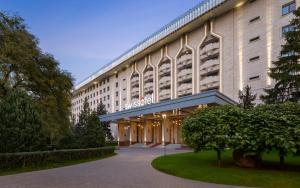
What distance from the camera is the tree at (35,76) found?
83.9ft

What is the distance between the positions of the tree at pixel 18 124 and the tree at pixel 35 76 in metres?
2.30

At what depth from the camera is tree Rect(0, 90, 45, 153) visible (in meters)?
22.1

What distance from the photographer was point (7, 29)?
26562 millimetres

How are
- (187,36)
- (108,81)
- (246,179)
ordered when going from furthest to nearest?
(108,81)
(187,36)
(246,179)

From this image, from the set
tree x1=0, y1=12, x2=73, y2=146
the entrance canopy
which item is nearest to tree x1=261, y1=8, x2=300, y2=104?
the entrance canopy

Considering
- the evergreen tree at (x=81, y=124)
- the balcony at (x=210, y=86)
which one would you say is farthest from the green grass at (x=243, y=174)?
the balcony at (x=210, y=86)

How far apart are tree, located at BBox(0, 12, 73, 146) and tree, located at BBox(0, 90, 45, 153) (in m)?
2.30

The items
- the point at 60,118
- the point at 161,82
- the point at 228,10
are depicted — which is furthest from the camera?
the point at 161,82

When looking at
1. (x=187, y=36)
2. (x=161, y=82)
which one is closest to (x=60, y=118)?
(x=187, y=36)

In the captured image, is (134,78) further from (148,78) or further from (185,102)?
(185,102)

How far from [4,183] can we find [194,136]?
30.1 ft

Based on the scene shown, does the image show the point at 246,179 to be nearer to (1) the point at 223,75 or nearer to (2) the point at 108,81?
(1) the point at 223,75

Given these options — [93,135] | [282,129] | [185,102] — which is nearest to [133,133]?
[185,102]

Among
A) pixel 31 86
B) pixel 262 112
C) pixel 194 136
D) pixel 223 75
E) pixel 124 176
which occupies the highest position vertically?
pixel 223 75
